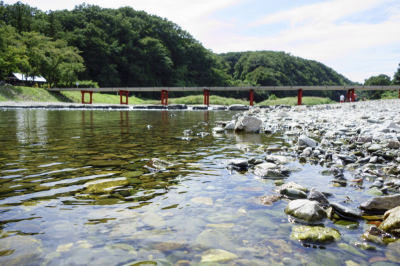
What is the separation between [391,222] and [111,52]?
272 ft

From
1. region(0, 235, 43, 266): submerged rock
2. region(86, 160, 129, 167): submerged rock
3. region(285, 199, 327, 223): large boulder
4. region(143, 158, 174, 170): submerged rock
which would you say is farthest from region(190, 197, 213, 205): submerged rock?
region(86, 160, 129, 167): submerged rock

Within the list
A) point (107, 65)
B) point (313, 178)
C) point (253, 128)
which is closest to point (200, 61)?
point (107, 65)

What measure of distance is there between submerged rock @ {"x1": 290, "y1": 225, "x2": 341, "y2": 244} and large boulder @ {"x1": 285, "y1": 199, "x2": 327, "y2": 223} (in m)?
0.16

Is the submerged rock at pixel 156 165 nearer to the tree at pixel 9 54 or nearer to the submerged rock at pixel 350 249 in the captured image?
the submerged rock at pixel 350 249

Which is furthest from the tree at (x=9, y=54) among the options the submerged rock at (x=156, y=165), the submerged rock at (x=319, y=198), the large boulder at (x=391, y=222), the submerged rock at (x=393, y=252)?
the submerged rock at (x=393, y=252)

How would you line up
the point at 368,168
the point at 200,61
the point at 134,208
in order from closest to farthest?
the point at 134,208 < the point at 368,168 < the point at 200,61

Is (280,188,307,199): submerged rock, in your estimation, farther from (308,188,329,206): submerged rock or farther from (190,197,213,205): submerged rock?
(190,197,213,205): submerged rock

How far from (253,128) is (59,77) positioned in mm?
55055

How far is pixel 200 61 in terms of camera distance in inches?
3905

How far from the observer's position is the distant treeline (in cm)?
5116

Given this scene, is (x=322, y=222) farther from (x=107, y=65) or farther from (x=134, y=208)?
(x=107, y=65)

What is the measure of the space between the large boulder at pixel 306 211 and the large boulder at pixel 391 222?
1.74 ft

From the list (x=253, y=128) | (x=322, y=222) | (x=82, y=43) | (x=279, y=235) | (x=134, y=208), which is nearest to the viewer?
(x=279, y=235)

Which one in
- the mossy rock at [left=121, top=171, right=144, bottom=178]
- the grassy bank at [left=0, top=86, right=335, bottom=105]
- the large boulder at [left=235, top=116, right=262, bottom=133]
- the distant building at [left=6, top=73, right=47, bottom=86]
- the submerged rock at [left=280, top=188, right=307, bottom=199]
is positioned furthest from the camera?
the distant building at [left=6, top=73, right=47, bottom=86]
